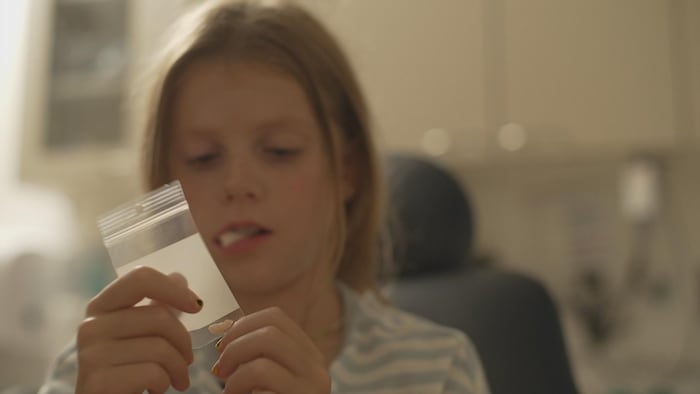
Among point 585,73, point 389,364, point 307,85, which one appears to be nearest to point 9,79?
point 585,73

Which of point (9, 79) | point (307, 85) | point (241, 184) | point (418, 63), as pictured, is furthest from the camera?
point (9, 79)

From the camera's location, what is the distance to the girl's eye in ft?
2.35

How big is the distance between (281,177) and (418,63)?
1075 millimetres

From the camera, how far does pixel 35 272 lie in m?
1.74

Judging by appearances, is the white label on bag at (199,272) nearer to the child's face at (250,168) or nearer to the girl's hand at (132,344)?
the girl's hand at (132,344)

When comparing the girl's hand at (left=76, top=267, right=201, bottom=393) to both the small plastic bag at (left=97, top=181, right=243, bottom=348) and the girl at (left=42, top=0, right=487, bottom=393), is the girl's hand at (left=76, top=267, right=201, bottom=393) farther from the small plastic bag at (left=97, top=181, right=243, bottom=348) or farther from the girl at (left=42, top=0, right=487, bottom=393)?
the girl at (left=42, top=0, right=487, bottom=393)

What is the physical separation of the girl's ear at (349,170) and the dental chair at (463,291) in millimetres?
115

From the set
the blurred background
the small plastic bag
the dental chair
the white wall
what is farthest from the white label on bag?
the white wall

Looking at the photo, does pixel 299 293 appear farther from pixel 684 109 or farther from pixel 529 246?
pixel 529 246

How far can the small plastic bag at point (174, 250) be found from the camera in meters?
0.46

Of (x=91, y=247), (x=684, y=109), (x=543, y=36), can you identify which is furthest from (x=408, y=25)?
(x=91, y=247)

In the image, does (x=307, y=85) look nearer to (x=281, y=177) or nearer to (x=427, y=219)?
(x=281, y=177)

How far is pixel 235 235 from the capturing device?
0.68 m

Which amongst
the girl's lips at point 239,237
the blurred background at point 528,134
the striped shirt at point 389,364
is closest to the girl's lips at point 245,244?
the girl's lips at point 239,237
